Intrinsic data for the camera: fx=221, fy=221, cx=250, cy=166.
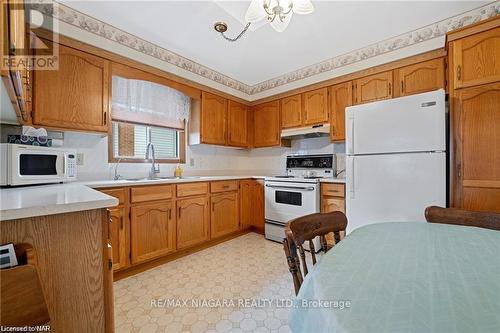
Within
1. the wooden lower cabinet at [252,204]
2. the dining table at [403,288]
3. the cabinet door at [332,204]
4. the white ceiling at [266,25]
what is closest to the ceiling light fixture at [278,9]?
the white ceiling at [266,25]

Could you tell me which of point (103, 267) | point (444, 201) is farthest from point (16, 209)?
point (444, 201)

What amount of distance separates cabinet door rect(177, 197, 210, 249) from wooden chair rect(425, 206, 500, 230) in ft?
7.17

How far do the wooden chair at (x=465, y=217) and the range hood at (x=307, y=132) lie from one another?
1.77 m

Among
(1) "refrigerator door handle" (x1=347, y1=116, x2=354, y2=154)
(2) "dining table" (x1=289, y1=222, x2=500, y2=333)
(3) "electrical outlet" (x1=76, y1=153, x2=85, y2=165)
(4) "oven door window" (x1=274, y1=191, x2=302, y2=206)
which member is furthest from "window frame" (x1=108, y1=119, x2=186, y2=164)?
(2) "dining table" (x1=289, y1=222, x2=500, y2=333)

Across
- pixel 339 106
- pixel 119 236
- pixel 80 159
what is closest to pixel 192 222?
pixel 119 236

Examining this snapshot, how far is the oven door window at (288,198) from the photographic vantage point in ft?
9.27

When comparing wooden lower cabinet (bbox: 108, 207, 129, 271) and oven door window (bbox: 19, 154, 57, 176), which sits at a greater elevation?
oven door window (bbox: 19, 154, 57, 176)

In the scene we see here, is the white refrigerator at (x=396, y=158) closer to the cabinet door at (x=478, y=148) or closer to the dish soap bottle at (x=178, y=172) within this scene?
the cabinet door at (x=478, y=148)

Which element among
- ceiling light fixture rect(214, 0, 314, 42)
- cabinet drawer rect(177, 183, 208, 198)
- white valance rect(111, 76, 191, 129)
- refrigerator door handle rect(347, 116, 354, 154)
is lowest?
cabinet drawer rect(177, 183, 208, 198)

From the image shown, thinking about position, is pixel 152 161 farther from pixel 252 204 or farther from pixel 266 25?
pixel 266 25

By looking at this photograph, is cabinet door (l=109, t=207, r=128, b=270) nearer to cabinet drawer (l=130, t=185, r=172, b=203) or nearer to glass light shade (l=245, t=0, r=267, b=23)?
cabinet drawer (l=130, t=185, r=172, b=203)

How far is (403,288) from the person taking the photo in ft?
1.81

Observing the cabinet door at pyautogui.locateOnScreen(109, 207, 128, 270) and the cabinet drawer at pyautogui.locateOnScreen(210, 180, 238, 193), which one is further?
the cabinet drawer at pyautogui.locateOnScreen(210, 180, 238, 193)

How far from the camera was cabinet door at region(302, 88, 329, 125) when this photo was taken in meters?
2.96
